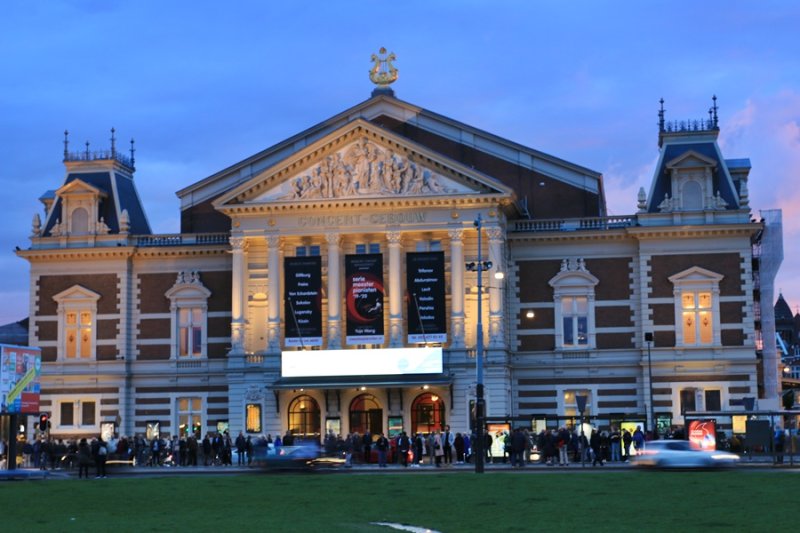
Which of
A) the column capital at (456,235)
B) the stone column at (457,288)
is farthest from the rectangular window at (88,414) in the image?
the column capital at (456,235)

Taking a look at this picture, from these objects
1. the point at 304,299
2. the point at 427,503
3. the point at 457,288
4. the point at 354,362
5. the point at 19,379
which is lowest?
the point at 427,503

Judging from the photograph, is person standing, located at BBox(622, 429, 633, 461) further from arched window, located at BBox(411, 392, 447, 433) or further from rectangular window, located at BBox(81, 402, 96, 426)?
rectangular window, located at BBox(81, 402, 96, 426)

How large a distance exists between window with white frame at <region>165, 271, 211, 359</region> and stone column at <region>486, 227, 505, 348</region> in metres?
17.2

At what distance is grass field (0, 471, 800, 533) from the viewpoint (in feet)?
87.7

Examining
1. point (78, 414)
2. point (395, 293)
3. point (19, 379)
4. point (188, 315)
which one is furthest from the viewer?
point (188, 315)

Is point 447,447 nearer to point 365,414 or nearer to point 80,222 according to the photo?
point 365,414

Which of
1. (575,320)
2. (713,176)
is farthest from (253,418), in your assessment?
(713,176)

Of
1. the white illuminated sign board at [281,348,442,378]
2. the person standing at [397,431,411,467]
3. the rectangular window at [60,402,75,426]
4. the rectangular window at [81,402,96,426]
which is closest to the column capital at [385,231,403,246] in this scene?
the white illuminated sign board at [281,348,442,378]

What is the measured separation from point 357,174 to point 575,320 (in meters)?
14.7

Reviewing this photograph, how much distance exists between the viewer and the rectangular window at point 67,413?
75875 mm

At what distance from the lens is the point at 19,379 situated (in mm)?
54250

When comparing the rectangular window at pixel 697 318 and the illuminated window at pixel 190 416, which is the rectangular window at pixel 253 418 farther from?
the rectangular window at pixel 697 318

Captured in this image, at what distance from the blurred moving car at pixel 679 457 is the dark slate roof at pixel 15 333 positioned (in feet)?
231

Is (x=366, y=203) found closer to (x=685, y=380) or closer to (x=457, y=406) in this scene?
(x=457, y=406)
